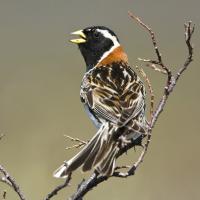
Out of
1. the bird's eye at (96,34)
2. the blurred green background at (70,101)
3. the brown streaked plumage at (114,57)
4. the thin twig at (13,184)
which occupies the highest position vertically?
the thin twig at (13,184)

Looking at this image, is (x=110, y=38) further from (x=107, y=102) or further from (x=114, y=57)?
(x=107, y=102)

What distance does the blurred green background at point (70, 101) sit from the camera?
8.71 metres

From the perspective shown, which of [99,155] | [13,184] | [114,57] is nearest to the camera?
[13,184]

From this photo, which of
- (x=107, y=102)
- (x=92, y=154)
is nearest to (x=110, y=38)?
(x=107, y=102)

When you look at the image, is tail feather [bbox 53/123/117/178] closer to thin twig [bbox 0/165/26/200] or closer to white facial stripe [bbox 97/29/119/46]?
thin twig [bbox 0/165/26/200]

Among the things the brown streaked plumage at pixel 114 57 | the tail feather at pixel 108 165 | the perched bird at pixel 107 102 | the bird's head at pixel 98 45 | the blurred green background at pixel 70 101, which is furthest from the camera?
the blurred green background at pixel 70 101

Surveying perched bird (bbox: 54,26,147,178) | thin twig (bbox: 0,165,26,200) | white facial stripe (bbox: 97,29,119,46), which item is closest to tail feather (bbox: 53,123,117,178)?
perched bird (bbox: 54,26,147,178)

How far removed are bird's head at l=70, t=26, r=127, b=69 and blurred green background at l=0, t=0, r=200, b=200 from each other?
196 centimetres

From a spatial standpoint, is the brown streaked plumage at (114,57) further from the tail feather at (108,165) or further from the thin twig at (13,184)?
the thin twig at (13,184)

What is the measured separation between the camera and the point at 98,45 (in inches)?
259

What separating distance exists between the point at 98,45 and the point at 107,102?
4.12ft

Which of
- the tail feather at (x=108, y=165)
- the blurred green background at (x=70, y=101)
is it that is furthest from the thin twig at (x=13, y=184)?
the blurred green background at (x=70, y=101)

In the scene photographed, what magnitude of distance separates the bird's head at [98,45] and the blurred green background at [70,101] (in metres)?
1.96

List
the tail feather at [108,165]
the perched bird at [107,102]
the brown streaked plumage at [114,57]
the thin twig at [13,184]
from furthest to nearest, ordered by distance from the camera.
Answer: the brown streaked plumage at [114,57] → the perched bird at [107,102] → the tail feather at [108,165] → the thin twig at [13,184]
